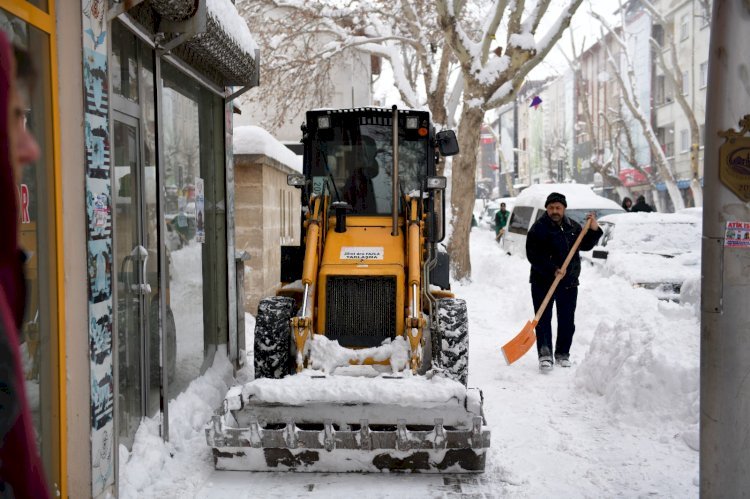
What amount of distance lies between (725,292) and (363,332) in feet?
10.2

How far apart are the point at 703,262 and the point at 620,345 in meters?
3.39

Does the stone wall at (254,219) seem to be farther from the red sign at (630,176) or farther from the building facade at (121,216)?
the red sign at (630,176)

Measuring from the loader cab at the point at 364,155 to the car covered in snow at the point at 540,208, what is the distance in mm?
13067

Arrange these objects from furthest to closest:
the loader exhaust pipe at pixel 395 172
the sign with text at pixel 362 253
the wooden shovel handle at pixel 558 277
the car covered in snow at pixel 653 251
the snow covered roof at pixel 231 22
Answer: the car covered in snow at pixel 653 251 < the wooden shovel handle at pixel 558 277 < the sign with text at pixel 362 253 < the loader exhaust pipe at pixel 395 172 < the snow covered roof at pixel 231 22

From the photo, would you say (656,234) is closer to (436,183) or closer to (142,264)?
(436,183)

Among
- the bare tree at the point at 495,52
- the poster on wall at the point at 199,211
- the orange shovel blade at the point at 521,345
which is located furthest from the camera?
the bare tree at the point at 495,52

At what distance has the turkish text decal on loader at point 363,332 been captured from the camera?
4973mm

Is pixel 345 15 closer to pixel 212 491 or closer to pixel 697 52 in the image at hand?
pixel 212 491

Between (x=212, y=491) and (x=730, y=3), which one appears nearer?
(x=730, y=3)

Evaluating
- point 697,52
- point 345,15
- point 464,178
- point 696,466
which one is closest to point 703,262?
point 696,466

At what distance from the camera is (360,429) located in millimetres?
4965

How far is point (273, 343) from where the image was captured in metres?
6.17

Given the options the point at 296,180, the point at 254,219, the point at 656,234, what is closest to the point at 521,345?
the point at 296,180

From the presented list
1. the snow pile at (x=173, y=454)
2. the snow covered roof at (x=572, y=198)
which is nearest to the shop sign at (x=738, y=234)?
the snow pile at (x=173, y=454)
